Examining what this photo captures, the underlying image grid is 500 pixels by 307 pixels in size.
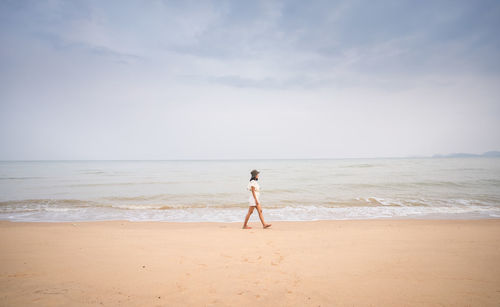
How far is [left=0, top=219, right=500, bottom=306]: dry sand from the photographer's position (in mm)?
3379

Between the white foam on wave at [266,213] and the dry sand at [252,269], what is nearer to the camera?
the dry sand at [252,269]

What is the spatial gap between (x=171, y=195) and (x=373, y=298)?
15.6m

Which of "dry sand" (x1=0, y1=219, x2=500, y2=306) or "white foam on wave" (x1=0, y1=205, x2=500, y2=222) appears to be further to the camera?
"white foam on wave" (x1=0, y1=205, x2=500, y2=222)

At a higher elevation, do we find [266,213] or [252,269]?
[252,269]

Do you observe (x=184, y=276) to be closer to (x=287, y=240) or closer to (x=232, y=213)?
(x=287, y=240)

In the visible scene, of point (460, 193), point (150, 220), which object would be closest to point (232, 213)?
point (150, 220)

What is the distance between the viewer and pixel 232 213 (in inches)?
462

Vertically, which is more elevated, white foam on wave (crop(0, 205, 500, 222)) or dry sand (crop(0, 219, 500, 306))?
dry sand (crop(0, 219, 500, 306))

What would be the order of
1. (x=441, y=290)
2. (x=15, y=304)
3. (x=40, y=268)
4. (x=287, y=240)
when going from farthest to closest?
(x=287, y=240), (x=40, y=268), (x=441, y=290), (x=15, y=304)

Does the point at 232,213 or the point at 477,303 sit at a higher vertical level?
the point at 477,303

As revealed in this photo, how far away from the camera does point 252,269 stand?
441cm

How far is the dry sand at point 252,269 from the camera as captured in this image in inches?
133

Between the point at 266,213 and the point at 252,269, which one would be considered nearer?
the point at 252,269

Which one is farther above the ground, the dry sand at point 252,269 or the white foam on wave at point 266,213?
the dry sand at point 252,269
